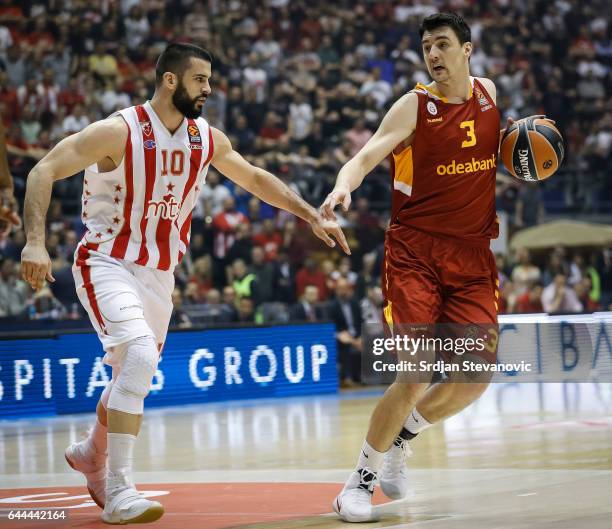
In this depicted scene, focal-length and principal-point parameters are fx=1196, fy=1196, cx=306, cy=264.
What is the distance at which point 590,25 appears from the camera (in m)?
29.0

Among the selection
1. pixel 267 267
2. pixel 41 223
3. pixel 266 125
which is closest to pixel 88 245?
pixel 41 223

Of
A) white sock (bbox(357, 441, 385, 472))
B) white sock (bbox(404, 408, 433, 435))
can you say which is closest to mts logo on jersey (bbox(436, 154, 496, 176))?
white sock (bbox(404, 408, 433, 435))

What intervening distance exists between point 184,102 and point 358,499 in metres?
2.41

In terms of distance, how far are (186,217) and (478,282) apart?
1729 millimetres

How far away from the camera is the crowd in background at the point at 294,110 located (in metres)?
18.4

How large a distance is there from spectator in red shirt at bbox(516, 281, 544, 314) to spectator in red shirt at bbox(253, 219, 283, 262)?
400cm

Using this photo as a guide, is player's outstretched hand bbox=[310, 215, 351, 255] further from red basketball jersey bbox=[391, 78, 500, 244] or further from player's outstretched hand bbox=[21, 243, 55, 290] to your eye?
player's outstretched hand bbox=[21, 243, 55, 290]

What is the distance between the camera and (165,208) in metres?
6.78

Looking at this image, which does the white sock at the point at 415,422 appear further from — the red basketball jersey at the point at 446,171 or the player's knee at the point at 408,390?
the red basketball jersey at the point at 446,171

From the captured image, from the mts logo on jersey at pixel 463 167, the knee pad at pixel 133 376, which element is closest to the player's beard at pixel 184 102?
the knee pad at pixel 133 376

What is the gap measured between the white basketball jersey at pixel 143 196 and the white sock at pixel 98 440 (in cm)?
105

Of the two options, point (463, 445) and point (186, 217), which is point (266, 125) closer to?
point (463, 445)
